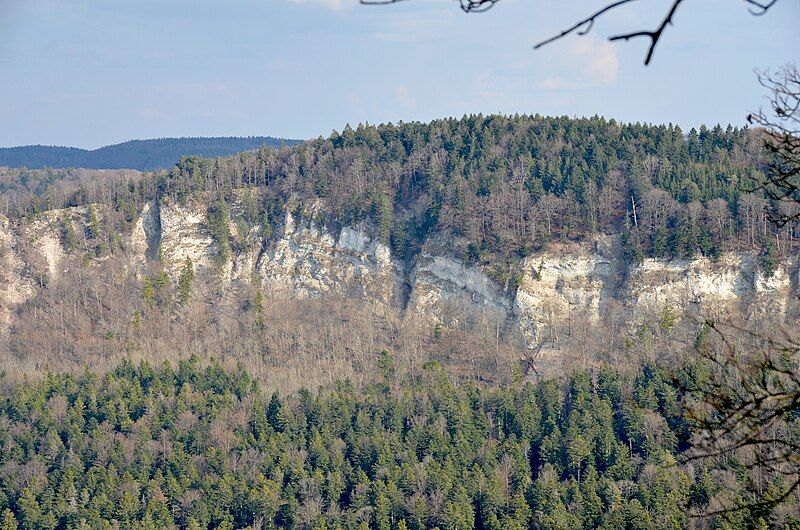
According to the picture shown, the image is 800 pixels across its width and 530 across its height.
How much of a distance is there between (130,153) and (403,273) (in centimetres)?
12138

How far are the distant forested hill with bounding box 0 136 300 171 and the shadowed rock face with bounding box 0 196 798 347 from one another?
99137 millimetres

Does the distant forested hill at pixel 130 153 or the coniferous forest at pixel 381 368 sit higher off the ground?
the distant forested hill at pixel 130 153

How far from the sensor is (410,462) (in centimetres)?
3581

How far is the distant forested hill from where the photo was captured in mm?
157750

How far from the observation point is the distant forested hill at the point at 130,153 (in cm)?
15775

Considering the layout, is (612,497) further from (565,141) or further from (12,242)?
(12,242)

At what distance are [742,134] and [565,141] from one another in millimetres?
10494

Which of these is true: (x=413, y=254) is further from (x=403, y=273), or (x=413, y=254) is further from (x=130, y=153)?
(x=130, y=153)

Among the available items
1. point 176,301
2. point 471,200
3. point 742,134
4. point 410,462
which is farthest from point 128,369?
point 742,134

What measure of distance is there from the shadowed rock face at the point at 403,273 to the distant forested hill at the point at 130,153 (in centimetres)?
9914

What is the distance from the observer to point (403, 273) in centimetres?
5409

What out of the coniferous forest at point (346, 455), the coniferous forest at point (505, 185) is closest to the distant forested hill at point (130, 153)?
the coniferous forest at point (505, 185)

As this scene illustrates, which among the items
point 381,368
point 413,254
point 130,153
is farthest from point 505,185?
point 130,153

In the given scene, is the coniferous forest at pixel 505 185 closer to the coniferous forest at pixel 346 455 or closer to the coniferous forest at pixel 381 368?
the coniferous forest at pixel 381 368
